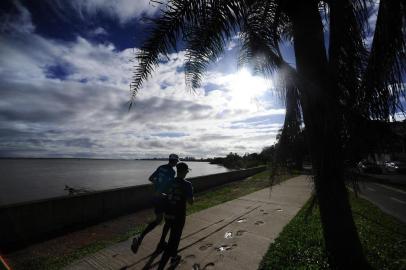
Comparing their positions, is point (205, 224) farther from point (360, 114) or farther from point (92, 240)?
point (360, 114)

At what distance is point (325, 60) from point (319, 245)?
12.1 ft

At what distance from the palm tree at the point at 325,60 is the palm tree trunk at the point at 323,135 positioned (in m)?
0.01

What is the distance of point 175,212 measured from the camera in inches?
152

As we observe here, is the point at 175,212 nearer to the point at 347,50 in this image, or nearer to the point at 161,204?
the point at 161,204

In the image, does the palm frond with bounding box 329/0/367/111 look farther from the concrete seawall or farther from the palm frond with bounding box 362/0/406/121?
the concrete seawall

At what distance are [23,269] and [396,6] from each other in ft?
19.4

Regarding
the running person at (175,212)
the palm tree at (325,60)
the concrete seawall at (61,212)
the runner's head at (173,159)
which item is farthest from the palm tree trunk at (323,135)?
the concrete seawall at (61,212)

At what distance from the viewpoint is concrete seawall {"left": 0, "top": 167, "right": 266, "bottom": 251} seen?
5742mm

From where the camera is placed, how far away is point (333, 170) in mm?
2912

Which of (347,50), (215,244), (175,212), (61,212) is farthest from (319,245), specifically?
(61,212)

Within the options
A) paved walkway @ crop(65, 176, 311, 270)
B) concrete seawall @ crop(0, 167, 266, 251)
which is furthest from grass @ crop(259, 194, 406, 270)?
concrete seawall @ crop(0, 167, 266, 251)

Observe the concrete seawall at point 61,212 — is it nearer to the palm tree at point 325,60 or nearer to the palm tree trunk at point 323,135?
the palm tree at point 325,60

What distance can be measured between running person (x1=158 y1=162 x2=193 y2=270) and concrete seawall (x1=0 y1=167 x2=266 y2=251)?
4.09 meters

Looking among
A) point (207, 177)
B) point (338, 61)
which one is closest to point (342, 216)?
point (338, 61)
